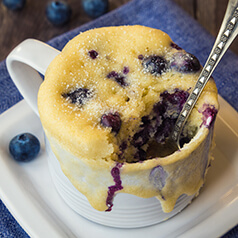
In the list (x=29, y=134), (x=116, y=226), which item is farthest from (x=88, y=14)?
(x=116, y=226)

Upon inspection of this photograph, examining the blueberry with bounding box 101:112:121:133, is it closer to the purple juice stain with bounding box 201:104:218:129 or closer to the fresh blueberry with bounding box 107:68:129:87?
the fresh blueberry with bounding box 107:68:129:87

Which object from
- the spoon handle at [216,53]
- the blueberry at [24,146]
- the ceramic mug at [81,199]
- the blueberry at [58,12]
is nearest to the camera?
the spoon handle at [216,53]

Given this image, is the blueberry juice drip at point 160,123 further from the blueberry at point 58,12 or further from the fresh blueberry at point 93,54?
the blueberry at point 58,12

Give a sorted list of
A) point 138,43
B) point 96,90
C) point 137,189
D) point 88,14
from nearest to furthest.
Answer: point 137,189, point 96,90, point 138,43, point 88,14

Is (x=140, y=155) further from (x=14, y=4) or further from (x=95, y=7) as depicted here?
(x=14, y=4)

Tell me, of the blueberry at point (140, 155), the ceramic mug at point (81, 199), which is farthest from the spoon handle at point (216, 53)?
the ceramic mug at point (81, 199)

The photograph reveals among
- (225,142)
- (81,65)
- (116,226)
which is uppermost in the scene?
(81,65)

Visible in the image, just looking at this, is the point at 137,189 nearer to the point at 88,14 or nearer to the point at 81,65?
the point at 81,65
